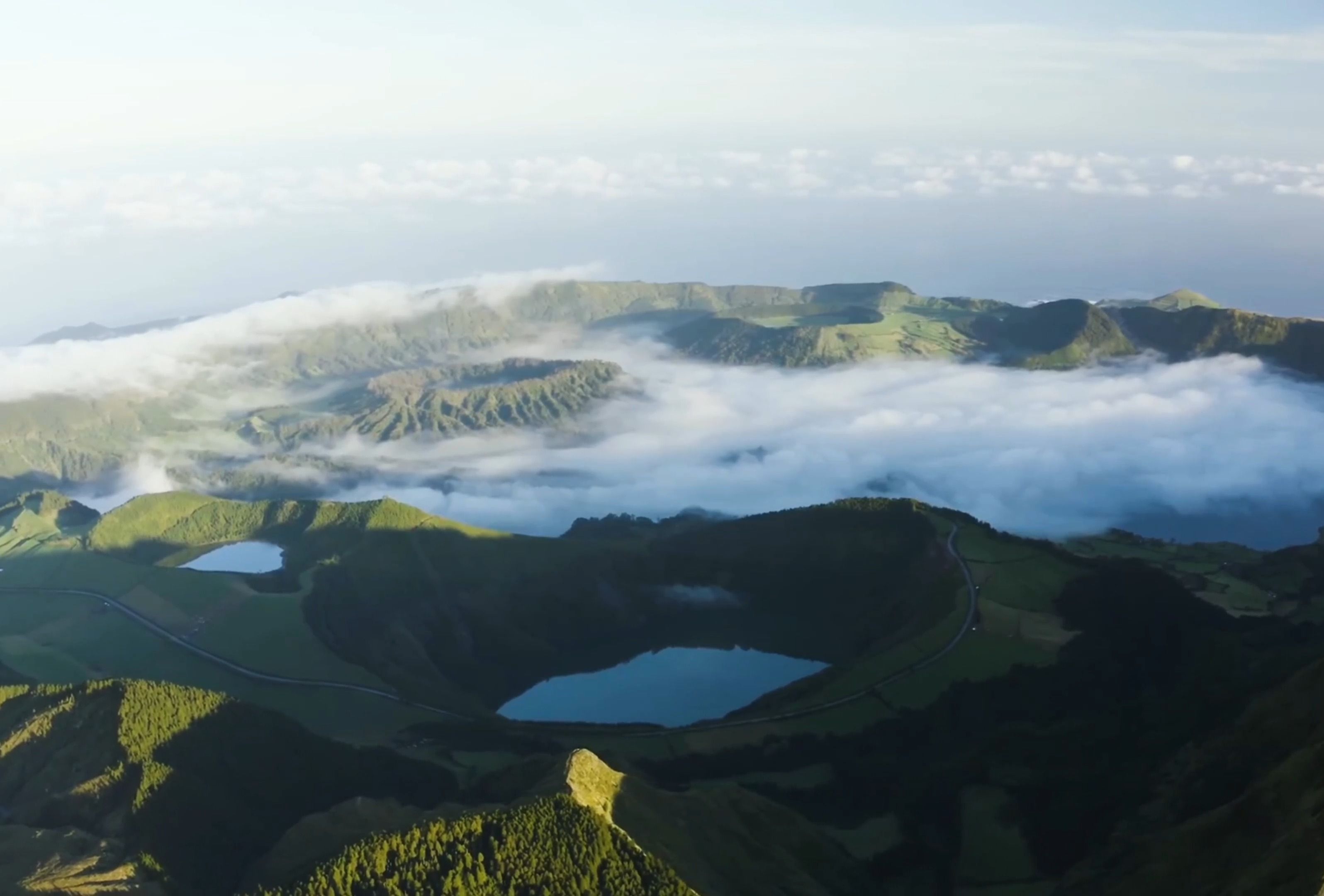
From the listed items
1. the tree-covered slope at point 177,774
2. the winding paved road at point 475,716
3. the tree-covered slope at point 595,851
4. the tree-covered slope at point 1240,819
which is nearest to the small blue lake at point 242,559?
the winding paved road at point 475,716

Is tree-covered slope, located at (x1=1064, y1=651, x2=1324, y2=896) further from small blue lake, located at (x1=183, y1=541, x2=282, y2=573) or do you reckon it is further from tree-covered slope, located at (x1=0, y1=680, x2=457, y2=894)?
small blue lake, located at (x1=183, y1=541, x2=282, y2=573)

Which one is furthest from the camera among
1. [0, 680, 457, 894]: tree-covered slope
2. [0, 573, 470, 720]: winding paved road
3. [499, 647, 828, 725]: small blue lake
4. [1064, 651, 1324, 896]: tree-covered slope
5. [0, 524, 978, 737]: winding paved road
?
[0, 573, 470, 720]: winding paved road

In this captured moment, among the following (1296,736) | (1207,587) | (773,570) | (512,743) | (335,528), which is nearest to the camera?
(1296,736)

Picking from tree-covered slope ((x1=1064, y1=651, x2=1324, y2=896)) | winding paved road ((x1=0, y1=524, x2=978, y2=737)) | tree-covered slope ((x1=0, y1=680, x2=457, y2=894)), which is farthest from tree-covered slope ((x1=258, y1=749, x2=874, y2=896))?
A: winding paved road ((x1=0, y1=524, x2=978, y2=737))

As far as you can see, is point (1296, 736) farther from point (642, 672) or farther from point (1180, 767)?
point (642, 672)

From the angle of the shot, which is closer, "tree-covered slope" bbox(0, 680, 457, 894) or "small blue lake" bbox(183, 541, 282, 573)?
"tree-covered slope" bbox(0, 680, 457, 894)

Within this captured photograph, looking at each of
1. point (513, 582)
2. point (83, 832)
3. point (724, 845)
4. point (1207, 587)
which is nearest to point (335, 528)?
point (513, 582)
